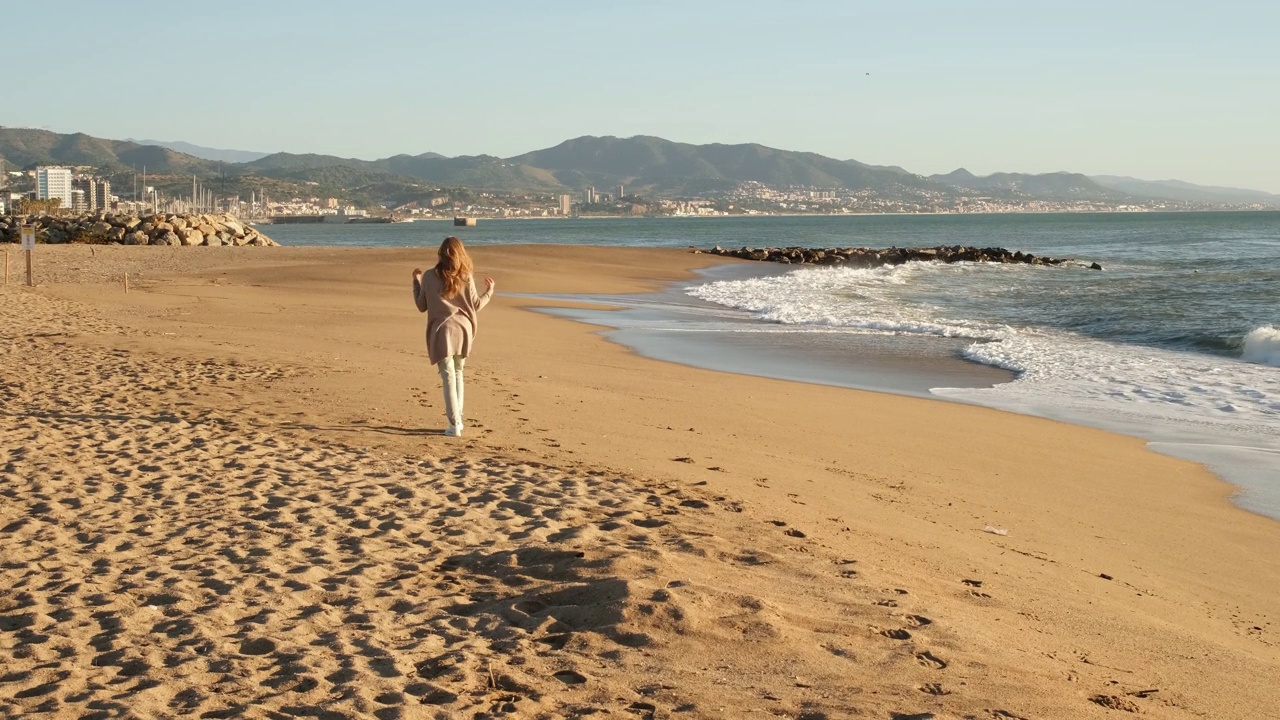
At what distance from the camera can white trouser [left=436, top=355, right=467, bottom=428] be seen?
9.05 m

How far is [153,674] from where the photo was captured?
4402 mm

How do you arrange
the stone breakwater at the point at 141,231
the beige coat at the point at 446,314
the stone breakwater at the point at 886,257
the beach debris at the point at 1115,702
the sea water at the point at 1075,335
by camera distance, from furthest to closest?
the stone breakwater at the point at 886,257 → the stone breakwater at the point at 141,231 → the sea water at the point at 1075,335 → the beige coat at the point at 446,314 → the beach debris at the point at 1115,702

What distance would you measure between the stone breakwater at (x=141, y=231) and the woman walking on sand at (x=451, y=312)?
153 feet

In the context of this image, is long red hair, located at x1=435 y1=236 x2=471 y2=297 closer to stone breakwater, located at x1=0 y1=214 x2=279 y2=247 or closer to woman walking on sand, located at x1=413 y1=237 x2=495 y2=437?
woman walking on sand, located at x1=413 y1=237 x2=495 y2=437

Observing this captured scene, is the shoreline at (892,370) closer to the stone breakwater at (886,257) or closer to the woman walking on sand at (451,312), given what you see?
the woman walking on sand at (451,312)

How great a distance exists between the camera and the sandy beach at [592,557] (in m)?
4.45

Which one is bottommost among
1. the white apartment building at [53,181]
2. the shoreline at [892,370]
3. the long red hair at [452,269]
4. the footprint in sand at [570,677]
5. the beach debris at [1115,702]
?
the shoreline at [892,370]

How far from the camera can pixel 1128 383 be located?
14352 mm

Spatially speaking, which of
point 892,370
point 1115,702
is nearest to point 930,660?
point 1115,702

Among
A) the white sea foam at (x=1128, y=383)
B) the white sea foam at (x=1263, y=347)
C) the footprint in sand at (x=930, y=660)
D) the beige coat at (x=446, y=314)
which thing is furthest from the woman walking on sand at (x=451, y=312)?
the white sea foam at (x=1263, y=347)

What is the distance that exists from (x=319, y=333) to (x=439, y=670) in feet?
41.4

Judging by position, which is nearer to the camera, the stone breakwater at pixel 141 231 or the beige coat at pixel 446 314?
the beige coat at pixel 446 314

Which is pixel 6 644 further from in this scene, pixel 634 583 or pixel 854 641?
pixel 854 641

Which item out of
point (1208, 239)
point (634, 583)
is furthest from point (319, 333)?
point (1208, 239)
